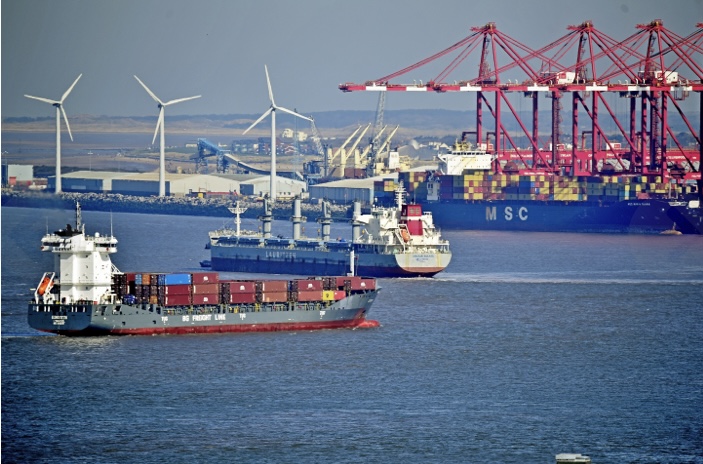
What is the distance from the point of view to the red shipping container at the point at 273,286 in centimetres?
5688

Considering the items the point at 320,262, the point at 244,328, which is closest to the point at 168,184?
the point at 320,262

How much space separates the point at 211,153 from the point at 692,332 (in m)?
143

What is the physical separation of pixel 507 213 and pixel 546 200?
3.46 meters

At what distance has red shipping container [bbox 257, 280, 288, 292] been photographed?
2239 inches

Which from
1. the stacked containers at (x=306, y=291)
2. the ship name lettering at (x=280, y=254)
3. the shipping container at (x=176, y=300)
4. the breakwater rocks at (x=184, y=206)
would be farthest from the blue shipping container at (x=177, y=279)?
the breakwater rocks at (x=184, y=206)

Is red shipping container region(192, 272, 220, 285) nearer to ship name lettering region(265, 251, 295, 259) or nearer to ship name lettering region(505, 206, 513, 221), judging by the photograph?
ship name lettering region(265, 251, 295, 259)

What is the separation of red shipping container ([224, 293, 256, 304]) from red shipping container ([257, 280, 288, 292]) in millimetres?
558

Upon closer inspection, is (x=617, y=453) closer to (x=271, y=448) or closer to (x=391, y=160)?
(x=271, y=448)

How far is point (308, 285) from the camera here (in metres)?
57.6

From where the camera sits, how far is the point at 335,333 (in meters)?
56.9

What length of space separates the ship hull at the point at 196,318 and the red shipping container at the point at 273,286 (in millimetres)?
563

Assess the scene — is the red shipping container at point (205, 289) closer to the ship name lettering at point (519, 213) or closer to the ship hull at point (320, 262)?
the ship hull at point (320, 262)

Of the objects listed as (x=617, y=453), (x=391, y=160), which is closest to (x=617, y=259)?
(x=617, y=453)

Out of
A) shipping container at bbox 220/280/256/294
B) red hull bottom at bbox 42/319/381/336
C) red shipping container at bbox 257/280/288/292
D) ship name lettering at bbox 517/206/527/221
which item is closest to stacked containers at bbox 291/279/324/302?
red shipping container at bbox 257/280/288/292
